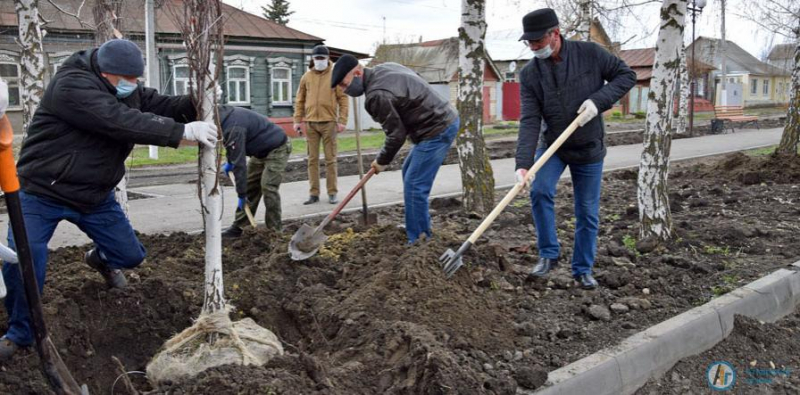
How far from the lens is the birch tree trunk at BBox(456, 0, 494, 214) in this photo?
7.51 meters

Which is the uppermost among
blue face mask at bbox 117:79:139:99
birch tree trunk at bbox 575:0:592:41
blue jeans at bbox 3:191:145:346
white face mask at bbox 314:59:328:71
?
birch tree trunk at bbox 575:0:592:41

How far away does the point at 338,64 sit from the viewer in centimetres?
550

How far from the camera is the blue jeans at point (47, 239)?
141 inches

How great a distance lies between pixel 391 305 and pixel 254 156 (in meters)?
3.12

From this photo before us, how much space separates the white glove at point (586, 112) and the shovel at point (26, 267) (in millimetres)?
3321

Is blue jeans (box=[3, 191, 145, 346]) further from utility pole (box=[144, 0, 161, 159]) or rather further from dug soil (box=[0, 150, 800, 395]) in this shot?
utility pole (box=[144, 0, 161, 159])

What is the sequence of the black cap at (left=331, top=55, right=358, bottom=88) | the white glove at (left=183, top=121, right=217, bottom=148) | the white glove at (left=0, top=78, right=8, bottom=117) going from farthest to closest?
the black cap at (left=331, top=55, right=358, bottom=88), the white glove at (left=183, top=121, right=217, bottom=148), the white glove at (left=0, top=78, right=8, bottom=117)

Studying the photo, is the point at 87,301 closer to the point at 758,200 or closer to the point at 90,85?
the point at 90,85

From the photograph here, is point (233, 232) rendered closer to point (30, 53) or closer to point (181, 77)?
point (30, 53)

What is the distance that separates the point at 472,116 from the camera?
766 cm

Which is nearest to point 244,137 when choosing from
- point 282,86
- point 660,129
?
point 660,129

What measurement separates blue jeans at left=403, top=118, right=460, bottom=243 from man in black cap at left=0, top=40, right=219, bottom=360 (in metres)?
2.46

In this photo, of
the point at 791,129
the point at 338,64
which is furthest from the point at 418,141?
the point at 791,129

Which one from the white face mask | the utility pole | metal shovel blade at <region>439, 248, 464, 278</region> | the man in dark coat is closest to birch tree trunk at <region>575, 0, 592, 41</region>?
the utility pole
